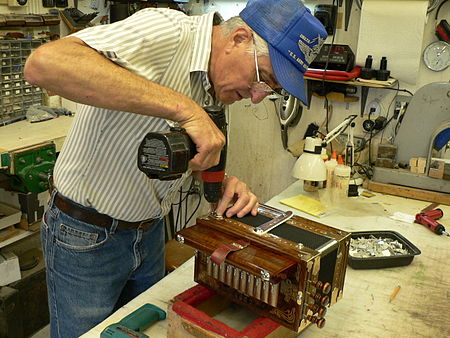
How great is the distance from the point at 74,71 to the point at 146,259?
2.47 ft

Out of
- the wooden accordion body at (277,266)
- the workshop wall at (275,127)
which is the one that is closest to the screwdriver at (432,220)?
the workshop wall at (275,127)

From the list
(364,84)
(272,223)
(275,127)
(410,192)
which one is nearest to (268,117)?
(275,127)

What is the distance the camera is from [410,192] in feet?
7.59

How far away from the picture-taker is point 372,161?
2.68m

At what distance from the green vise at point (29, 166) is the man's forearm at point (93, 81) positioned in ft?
4.03

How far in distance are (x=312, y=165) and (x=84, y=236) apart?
1.14 m

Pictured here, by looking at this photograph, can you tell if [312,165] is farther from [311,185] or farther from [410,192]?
[410,192]

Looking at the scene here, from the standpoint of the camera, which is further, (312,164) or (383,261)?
(312,164)

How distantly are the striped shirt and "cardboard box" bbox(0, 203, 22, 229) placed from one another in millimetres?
1144

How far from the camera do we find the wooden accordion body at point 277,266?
3.58 feet

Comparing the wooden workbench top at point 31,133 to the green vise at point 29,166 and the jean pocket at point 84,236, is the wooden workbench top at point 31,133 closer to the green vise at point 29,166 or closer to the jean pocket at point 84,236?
the green vise at point 29,166

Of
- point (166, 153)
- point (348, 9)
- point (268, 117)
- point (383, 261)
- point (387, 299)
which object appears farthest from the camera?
point (268, 117)

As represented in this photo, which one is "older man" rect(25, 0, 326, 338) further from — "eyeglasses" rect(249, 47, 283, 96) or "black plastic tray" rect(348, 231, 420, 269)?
"black plastic tray" rect(348, 231, 420, 269)

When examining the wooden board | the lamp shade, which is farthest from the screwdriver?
the lamp shade
